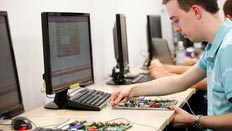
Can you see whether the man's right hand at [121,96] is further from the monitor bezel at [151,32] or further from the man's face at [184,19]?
the monitor bezel at [151,32]

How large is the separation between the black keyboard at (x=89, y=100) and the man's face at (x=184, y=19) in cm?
53

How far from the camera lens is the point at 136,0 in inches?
144

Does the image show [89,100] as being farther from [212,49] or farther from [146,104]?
[212,49]

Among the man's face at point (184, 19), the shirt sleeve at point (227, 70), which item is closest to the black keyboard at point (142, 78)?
the man's face at point (184, 19)

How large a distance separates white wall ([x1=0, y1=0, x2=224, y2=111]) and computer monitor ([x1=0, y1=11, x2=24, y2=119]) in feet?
0.91

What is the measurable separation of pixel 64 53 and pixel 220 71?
2.47 feet

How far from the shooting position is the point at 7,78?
140 centimetres

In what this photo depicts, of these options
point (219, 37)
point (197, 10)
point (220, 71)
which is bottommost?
point (220, 71)

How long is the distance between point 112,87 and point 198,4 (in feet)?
3.34

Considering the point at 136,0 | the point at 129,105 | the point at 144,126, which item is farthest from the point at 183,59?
the point at 144,126

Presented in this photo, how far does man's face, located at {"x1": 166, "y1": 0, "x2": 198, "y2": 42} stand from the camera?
58.6 inches

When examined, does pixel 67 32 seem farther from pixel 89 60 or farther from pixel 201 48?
pixel 201 48

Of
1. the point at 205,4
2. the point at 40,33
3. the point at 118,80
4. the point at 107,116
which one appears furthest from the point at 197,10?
the point at 118,80

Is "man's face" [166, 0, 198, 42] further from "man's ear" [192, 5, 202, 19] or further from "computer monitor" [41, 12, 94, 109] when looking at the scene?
"computer monitor" [41, 12, 94, 109]
